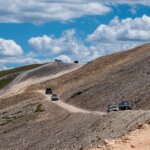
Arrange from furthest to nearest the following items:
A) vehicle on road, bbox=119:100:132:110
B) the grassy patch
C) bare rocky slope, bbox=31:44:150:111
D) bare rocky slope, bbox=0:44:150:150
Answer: the grassy patch < bare rocky slope, bbox=31:44:150:111 < vehicle on road, bbox=119:100:132:110 < bare rocky slope, bbox=0:44:150:150

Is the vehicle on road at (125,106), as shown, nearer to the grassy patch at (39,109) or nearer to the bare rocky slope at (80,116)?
the bare rocky slope at (80,116)

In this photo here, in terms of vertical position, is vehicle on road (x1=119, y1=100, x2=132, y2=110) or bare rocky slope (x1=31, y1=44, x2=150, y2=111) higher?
bare rocky slope (x1=31, y1=44, x2=150, y2=111)

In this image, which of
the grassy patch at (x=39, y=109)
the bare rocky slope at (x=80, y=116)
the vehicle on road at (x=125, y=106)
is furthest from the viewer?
the grassy patch at (x=39, y=109)

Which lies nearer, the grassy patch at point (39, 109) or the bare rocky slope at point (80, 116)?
the bare rocky slope at point (80, 116)

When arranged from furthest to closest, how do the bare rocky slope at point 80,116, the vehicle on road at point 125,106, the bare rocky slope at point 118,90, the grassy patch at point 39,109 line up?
the grassy patch at point 39,109, the bare rocky slope at point 118,90, the vehicle on road at point 125,106, the bare rocky slope at point 80,116

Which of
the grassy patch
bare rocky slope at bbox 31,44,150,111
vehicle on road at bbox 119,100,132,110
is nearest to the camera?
vehicle on road at bbox 119,100,132,110

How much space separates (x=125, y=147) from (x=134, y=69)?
89.5m

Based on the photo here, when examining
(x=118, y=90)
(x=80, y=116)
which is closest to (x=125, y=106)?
(x=80, y=116)

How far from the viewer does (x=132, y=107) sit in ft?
259

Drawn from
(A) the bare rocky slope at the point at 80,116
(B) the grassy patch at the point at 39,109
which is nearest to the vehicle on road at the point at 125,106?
(A) the bare rocky slope at the point at 80,116

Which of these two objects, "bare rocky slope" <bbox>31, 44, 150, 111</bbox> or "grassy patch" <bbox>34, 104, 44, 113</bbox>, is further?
"grassy patch" <bbox>34, 104, 44, 113</bbox>

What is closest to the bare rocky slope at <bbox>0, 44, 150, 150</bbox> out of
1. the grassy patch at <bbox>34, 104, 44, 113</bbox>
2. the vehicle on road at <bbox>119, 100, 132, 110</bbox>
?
the grassy patch at <bbox>34, 104, 44, 113</bbox>

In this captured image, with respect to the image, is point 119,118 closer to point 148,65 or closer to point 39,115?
point 39,115

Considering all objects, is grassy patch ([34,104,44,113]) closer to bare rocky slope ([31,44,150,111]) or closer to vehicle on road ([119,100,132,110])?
bare rocky slope ([31,44,150,111])
